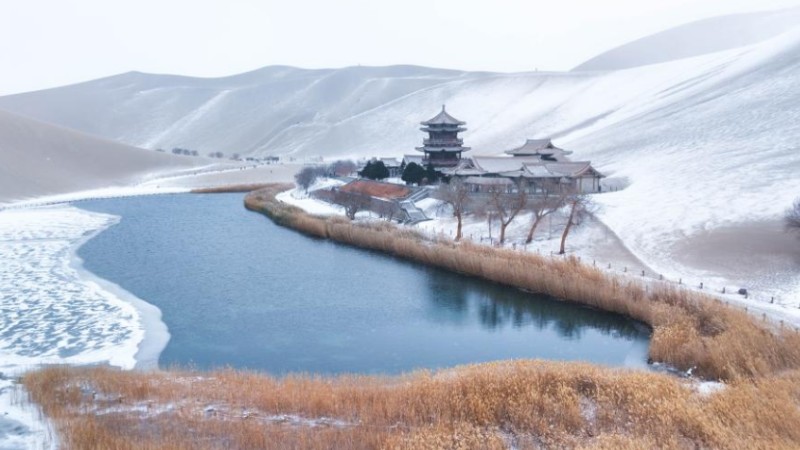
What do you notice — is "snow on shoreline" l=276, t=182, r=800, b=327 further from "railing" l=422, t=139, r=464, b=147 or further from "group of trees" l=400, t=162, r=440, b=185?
"railing" l=422, t=139, r=464, b=147

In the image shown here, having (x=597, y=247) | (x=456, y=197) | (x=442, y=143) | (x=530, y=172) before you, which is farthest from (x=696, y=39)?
(x=597, y=247)

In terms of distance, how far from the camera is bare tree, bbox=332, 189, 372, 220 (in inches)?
1096

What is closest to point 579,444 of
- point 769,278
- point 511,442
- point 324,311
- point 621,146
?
point 511,442

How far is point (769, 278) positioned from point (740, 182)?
9186 millimetres

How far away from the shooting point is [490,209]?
24.1 m

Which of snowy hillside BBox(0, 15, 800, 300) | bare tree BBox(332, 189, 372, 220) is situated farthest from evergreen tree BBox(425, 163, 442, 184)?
snowy hillside BBox(0, 15, 800, 300)

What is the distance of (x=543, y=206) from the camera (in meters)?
22.0

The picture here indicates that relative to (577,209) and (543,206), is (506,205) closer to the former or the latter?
(543,206)

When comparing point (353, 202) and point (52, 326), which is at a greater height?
point (353, 202)

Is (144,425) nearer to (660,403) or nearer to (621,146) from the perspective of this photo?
(660,403)

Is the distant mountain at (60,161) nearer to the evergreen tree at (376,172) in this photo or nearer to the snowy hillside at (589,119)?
the evergreen tree at (376,172)

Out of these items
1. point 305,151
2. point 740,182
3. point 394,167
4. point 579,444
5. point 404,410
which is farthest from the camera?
point 305,151

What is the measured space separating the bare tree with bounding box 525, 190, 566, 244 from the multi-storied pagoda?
15182mm

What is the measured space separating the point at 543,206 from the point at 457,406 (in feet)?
48.8
